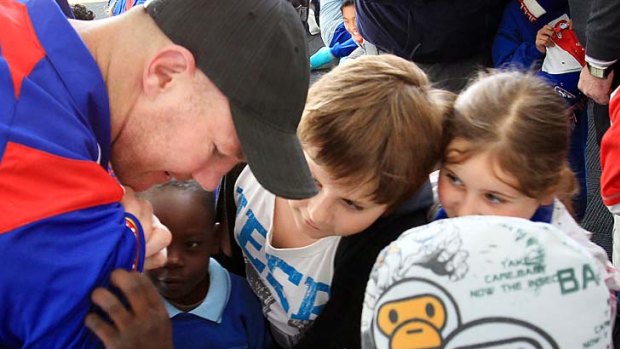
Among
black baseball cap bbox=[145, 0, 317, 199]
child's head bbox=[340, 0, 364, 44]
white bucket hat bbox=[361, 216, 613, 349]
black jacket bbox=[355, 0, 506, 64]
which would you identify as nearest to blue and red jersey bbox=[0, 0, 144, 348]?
black baseball cap bbox=[145, 0, 317, 199]

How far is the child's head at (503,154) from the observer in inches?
50.4

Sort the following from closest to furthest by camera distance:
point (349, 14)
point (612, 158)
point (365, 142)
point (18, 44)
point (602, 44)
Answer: point (18, 44) → point (365, 142) → point (612, 158) → point (602, 44) → point (349, 14)

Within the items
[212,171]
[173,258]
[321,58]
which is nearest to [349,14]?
[321,58]

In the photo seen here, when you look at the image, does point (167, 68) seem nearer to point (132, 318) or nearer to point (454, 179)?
point (132, 318)

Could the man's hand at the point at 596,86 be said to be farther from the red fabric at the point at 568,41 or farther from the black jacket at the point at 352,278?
the black jacket at the point at 352,278

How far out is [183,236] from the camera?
136 centimetres

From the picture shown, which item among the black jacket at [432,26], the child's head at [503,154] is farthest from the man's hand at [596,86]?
the child's head at [503,154]

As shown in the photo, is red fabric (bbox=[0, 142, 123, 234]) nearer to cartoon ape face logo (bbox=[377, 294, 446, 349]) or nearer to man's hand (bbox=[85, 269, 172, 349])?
man's hand (bbox=[85, 269, 172, 349])

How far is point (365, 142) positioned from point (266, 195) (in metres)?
0.27

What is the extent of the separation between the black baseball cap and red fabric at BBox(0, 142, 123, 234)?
0.80 ft

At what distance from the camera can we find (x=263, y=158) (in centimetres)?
99

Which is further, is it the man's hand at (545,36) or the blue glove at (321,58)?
the blue glove at (321,58)

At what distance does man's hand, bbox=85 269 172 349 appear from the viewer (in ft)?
2.63

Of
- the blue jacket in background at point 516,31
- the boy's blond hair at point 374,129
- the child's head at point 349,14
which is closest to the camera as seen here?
the boy's blond hair at point 374,129
